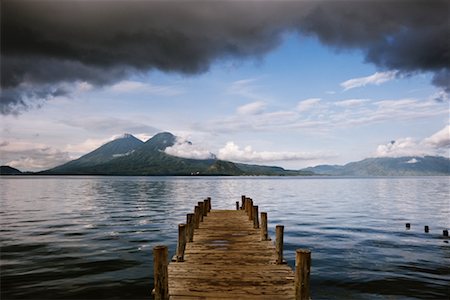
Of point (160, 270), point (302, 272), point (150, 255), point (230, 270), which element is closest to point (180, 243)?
point (230, 270)

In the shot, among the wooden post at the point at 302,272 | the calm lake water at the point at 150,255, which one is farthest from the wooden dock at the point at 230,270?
the calm lake water at the point at 150,255

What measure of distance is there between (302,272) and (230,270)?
3711 mm

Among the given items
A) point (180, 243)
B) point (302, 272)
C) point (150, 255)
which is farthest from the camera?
point (150, 255)

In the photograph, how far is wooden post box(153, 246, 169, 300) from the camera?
29.1 feet

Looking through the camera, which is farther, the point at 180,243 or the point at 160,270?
the point at 180,243

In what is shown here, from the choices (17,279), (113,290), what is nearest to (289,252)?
(113,290)

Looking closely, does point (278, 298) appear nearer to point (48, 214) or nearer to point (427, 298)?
point (427, 298)

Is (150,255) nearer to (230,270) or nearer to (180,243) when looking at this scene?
(180,243)

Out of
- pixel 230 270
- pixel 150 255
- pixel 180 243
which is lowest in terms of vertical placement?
pixel 150 255

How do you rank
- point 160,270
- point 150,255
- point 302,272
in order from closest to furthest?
point 160,270, point 302,272, point 150,255

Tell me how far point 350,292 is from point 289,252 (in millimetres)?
7512

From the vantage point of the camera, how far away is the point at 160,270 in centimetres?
893

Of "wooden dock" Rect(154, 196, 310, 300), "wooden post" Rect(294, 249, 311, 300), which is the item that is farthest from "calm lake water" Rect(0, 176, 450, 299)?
"wooden post" Rect(294, 249, 311, 300)

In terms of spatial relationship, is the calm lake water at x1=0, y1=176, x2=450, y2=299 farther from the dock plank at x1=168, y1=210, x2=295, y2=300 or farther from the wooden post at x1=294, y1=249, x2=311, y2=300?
the wooden post at x1=294, y1=249, x2=311, y2=300
